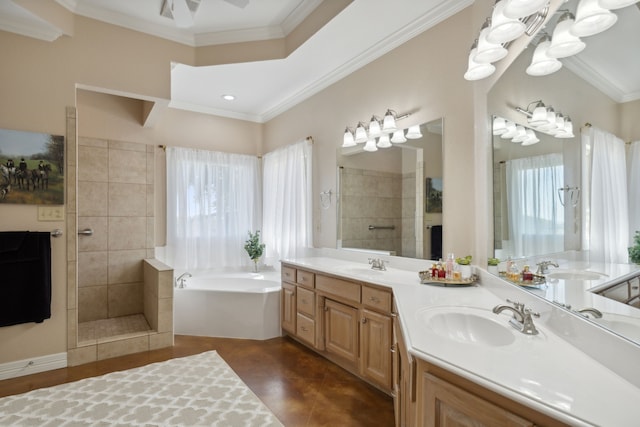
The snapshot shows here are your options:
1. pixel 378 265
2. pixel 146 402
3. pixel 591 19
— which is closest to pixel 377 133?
pixel 378 265

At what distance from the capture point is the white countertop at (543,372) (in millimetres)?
770

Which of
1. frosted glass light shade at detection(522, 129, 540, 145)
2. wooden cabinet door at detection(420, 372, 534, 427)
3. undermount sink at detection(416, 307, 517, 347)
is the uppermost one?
frosted glass light shade at detection(522, 129, 540, 145)

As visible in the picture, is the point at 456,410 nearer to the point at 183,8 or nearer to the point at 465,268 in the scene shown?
the point at 465,268

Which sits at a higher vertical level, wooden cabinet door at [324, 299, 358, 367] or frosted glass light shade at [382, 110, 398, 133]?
frosted glass light shade at [382, 110, 398, 133]

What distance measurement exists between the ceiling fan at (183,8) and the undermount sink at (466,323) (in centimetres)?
221

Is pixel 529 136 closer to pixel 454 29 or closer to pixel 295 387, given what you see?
pixel 454 29

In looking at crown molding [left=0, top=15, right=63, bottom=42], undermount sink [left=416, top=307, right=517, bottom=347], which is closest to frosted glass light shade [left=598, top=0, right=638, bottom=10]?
undermount sink [left=416, top=307, right=517, bottom=347]

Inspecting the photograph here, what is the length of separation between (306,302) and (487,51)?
2268 mm

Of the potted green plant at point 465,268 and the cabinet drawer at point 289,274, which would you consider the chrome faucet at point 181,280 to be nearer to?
the cabinet drawer at point 289,274

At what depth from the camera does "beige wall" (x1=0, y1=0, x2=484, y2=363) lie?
2.33 meters

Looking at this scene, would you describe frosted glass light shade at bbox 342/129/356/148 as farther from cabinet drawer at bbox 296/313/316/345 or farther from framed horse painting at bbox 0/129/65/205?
framed horse painting at bbox 0/129/65/205

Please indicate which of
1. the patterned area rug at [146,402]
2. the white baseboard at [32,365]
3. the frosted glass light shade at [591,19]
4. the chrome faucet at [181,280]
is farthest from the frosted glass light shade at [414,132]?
the white baseboard at [32,365]

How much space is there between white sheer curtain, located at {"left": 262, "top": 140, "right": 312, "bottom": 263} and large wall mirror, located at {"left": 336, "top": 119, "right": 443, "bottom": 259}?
0.53 m

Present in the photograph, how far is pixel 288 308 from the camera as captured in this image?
3.29m
